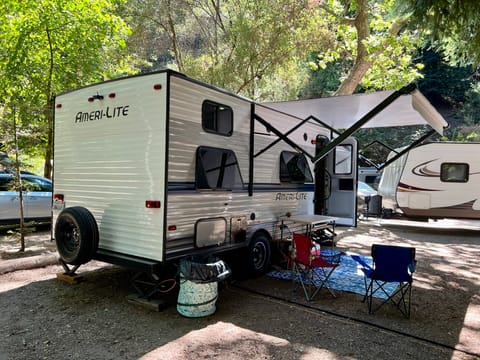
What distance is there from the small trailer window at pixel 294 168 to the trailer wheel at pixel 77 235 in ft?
10.3

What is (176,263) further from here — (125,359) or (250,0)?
(250,0)

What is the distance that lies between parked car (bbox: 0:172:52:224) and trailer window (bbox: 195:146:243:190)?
4.56m

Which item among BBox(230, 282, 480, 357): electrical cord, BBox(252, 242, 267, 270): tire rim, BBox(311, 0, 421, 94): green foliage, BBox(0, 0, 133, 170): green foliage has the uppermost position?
BBox(311, 0, 421, 94): green foliage

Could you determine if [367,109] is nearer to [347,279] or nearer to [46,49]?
[347,279]

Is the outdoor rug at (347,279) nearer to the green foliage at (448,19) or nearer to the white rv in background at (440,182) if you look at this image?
the green foliage at (448,19)

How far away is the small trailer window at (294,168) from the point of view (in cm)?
641

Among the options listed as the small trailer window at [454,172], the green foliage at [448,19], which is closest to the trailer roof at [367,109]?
the green foliage at [448,19]

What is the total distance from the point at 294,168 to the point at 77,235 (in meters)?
3.81

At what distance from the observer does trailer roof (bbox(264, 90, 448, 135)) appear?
537 cm

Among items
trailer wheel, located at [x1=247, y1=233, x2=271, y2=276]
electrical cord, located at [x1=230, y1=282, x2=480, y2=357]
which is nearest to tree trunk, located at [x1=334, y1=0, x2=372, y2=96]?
trailer wheel, located at [x1=247, y1=233, x2=271, y2=276]

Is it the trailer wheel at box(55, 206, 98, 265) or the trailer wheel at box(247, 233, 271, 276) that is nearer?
the trailer wheel at box(55, 206, 98, 265)

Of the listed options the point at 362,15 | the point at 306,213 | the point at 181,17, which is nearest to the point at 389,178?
the point at 362,15

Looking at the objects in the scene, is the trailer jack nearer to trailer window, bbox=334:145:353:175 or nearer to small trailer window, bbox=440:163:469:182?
trailer window, bbox=334:145:353:175

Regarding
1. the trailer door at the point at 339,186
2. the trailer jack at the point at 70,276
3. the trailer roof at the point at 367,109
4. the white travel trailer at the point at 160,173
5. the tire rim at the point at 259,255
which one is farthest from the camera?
the trailer door at the point at 339,186
